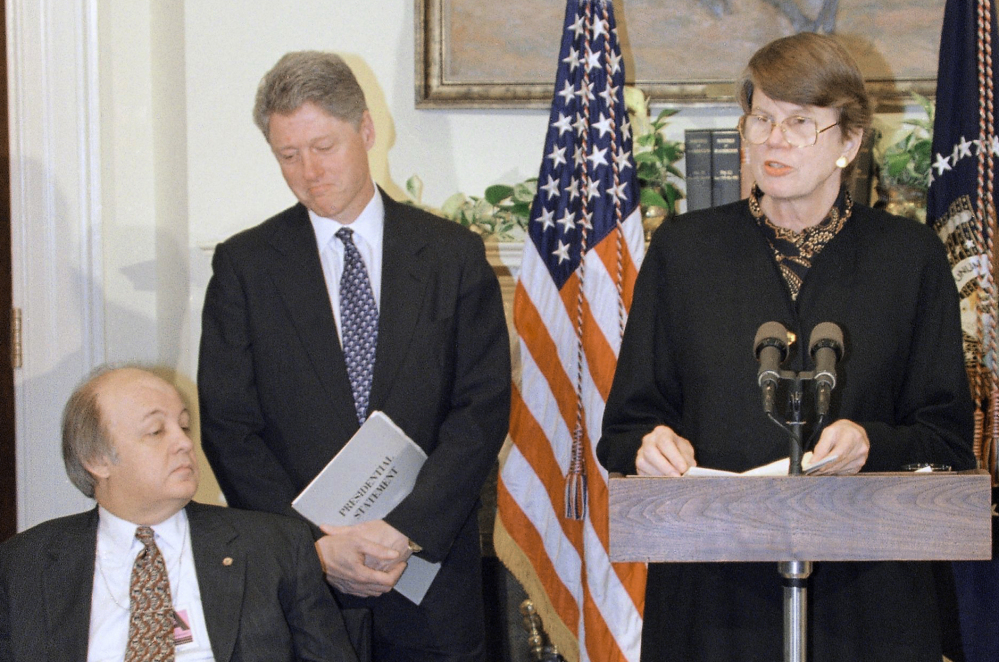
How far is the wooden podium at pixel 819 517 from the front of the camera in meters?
1.63

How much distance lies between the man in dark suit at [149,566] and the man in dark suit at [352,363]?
13 centimetres

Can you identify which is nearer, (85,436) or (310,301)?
(85,436)

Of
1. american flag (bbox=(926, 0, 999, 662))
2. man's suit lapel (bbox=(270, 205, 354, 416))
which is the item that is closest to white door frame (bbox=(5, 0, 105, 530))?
man's suit lapel (bbox=(270, 205, 354, 416))

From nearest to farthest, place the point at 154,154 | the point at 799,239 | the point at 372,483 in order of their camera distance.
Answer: the point at 799,239
the point at 372,483
the point at 154,154

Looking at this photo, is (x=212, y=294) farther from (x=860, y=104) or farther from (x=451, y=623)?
(x=860, y=104)

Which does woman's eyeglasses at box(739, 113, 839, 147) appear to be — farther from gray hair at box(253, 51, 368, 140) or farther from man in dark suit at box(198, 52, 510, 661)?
gray hair at box(253, 51, 368, 140)

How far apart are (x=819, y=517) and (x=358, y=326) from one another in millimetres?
1401

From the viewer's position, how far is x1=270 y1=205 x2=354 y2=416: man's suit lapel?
2.69 m

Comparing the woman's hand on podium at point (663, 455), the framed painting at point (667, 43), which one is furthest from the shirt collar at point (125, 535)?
the framed painting at point (667, 43)

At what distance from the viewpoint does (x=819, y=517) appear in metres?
1.63

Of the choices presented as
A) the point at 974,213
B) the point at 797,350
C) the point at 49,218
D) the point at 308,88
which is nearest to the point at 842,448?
the point at 797,350

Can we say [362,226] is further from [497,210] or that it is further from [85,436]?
[497,210]

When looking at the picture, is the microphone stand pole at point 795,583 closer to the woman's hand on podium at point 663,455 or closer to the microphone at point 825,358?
the microphone at point 825,358

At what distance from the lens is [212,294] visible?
2.84 m
